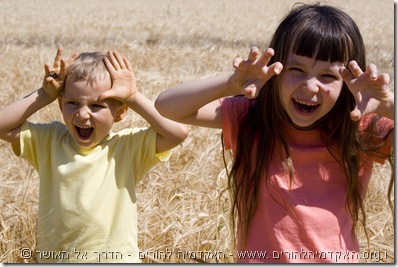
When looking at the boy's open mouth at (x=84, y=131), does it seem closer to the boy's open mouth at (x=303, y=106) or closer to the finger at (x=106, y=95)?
the finger at (x=106, y=95)

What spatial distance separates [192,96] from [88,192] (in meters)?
0.51

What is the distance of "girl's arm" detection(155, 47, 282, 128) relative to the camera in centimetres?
188

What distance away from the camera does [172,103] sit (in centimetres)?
211

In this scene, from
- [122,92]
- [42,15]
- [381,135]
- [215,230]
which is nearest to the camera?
[381,135]

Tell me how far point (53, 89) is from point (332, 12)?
0.94 m

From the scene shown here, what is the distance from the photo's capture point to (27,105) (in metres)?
2.37

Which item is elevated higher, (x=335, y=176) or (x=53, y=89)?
(x=53, y=89)

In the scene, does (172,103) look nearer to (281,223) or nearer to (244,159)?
(244,159)

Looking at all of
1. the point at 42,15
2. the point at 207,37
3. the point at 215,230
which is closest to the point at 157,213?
A: the point at 215,230

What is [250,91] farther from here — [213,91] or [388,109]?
[388,109]

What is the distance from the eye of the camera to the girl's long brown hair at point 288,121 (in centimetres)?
204

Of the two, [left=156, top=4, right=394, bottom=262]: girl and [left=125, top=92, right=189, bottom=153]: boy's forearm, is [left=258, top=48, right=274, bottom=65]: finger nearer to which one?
[left=156, top=4, right=394, bottom=262]: girl

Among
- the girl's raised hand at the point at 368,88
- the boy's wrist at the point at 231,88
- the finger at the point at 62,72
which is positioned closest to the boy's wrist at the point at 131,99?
the finger at the point at 62,72

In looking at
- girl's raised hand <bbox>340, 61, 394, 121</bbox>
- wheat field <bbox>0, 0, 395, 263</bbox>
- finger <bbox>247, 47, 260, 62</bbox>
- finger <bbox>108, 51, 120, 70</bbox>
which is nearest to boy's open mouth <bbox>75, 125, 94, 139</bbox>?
finger <bbox>108, 51, 120, 70</bbox>
